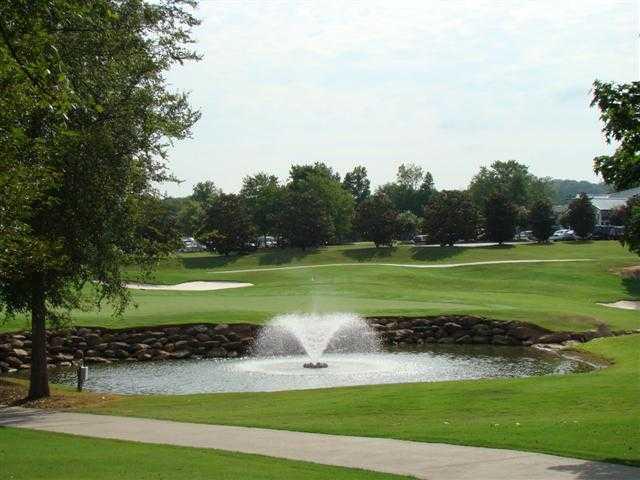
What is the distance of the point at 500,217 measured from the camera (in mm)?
79875

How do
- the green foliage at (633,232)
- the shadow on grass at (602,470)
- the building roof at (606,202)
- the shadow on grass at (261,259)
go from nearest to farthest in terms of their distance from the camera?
the shadow on grass at (602,470) → the green foliage at (633,232) → the shadow on grass at (261,259) → the building roof at (606,202)

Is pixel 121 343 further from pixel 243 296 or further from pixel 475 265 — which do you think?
pixel 475 265

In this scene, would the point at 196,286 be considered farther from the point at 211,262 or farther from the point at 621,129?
the point at 621,129

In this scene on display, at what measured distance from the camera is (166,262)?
76.1 feet

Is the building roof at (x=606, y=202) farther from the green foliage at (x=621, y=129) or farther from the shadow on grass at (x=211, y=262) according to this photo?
the green foliage at (x=621, y=129)

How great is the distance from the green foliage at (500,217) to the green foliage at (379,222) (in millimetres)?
9406

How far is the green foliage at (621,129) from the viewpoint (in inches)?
492

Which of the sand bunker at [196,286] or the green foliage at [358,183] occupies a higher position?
the green foliage at [358,183]

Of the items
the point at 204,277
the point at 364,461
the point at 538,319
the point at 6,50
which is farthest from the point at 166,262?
the point at 204,277

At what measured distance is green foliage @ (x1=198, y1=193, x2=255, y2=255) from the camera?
279 feet

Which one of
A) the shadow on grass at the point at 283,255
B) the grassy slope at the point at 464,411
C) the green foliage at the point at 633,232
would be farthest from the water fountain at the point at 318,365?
the shadow on grass at the point at 283,255

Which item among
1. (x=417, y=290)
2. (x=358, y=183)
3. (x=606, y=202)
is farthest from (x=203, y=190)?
(x=417, y=290)

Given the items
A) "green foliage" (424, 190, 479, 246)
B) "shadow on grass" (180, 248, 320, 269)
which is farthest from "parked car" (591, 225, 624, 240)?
"shadow on grass" (180, 248, 320, 269)

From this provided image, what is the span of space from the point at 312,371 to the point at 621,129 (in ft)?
58.5
